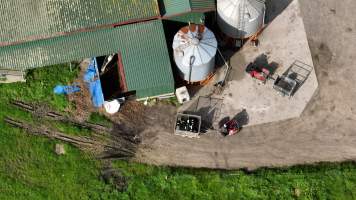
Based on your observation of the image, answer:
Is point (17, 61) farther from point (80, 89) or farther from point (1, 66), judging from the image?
point (80, 89)

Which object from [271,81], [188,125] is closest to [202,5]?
[271,81]

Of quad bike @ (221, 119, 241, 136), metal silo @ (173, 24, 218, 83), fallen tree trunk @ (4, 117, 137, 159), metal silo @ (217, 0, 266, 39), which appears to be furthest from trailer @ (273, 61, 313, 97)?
fallen tree trunk @ (4, 117, 137, 159)

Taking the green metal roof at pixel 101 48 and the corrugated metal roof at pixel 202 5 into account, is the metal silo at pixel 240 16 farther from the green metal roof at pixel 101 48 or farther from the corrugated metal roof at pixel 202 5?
the green metal roof at pixel 101 48

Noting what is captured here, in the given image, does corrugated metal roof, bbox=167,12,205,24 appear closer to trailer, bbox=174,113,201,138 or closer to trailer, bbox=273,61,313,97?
trailer, bbox=174,113,201,138

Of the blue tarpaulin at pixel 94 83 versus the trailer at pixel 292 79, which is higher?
the blue tarpaulin at pixel 94 83

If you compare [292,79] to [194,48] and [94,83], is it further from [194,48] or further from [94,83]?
[94,83]

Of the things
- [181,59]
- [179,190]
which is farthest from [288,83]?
[179,190]

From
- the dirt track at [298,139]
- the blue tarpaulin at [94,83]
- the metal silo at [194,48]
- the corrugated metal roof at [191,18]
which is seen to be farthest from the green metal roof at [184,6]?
the dirt track at [298,139]
